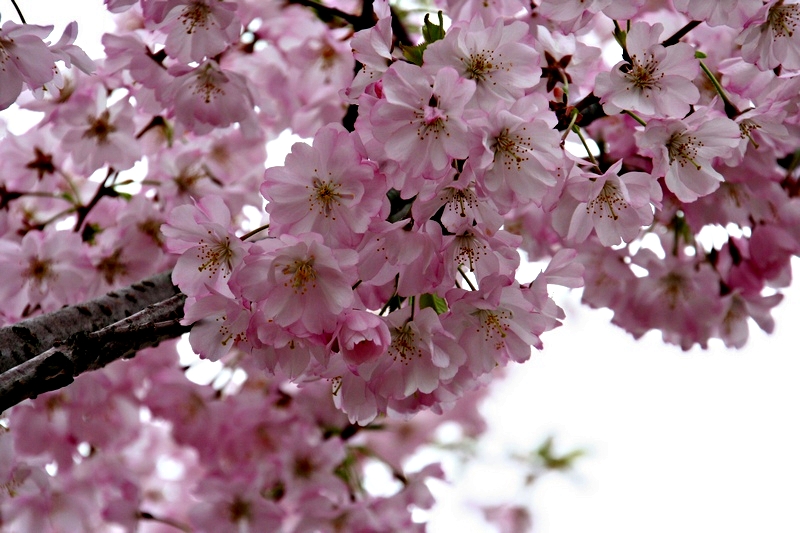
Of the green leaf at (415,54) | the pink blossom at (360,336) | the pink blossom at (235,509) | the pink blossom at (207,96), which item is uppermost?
the green leaf at (415,54)

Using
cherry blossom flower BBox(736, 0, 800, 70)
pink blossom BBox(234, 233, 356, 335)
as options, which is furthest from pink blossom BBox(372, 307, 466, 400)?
cherry blossom flower BBox(736, 0, 800, 70)

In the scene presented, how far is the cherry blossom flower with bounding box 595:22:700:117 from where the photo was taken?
1.06 metres

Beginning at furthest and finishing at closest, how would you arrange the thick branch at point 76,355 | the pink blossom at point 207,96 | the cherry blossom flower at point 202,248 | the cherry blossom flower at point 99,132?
the cherry blossom flower at point 99,132 → the pink blossom at point 207,96 → the cherry blossom flower at point 202,248 → the thick branch at point 76,355

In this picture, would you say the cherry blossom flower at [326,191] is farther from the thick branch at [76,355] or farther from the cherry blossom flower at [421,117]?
the thick branch at [76,355]

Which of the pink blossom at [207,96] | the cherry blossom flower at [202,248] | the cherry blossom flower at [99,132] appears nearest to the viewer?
the cherry blossom flower at [202,248]

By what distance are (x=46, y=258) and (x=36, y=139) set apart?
0.36 m

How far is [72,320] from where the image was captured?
1.21m

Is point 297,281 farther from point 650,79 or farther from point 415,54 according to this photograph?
point 650,79

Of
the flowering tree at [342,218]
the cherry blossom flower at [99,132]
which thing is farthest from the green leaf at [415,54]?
the cherry blossom flower at [99,132]

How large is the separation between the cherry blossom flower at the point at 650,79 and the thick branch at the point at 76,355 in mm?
589

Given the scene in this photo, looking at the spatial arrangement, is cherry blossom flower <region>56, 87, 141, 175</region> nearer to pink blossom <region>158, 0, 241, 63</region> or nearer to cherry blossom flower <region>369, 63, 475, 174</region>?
pink blossom <region>158, 0, 241, 63</region>

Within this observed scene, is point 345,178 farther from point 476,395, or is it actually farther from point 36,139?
point 476,395

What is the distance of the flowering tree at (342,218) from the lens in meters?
1.00

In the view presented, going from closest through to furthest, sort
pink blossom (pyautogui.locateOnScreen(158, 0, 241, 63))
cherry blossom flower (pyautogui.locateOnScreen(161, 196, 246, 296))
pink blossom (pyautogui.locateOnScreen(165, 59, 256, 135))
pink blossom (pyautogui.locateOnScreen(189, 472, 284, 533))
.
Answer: cherry blossom flower (pyautogui.locateOnScreen(161, 196, 246, 296)) < pink blossom (pyautogui.locateOnScreen(158, 0, 241, 63)) < pink blossom (pyautogui.locateOnScreen(165, 59, 256, 135)) < pink blossom (pyautogui.locateOnScreen(189, 472, 284, 533))
